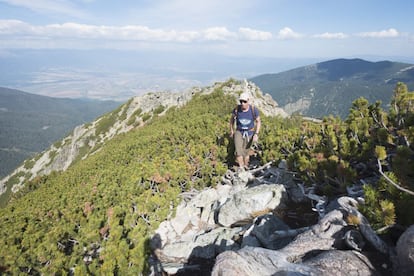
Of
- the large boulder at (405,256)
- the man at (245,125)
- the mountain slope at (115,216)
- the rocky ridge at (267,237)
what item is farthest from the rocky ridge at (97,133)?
the large boulder at (405,256)

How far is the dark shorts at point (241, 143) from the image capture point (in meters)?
10.1

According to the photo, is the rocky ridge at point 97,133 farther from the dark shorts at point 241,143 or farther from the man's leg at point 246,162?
the dark shorts at point 241,143

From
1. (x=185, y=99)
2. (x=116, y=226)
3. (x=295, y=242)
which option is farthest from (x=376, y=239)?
(x=185, y=99)

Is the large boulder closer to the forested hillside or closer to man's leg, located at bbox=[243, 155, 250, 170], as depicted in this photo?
the forested hillside

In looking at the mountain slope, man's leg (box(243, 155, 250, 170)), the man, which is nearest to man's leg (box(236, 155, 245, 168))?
the man

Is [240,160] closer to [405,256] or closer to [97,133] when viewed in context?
[405,256]

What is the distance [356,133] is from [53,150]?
5656 centimetres

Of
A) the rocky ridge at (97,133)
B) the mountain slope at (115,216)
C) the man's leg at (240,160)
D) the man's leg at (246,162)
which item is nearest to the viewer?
the mountain slope at (115,216)

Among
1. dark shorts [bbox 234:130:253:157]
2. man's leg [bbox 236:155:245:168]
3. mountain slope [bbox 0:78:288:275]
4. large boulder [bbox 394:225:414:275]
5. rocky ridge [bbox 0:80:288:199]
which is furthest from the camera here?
rocky ridge [bbox 0:80:288:199]

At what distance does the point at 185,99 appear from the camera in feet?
123

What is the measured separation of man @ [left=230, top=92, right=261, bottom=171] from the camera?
32.1ft

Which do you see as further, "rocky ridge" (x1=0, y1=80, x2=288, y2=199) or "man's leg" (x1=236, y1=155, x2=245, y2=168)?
"rocky ridge" (x1=0, y1=80, x2=288, y2=199)

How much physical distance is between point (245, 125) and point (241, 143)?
29.8 inches

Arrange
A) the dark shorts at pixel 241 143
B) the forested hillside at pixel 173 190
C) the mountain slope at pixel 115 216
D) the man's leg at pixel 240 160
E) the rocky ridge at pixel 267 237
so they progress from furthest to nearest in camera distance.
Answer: the man's leg at pixel 240 160 → the dark shorts at pixel 241 143 → the mountain slope at pixel 115 216 → the forested hillside at pixel 173 190 → the rocky ridge at pixel 267 237
